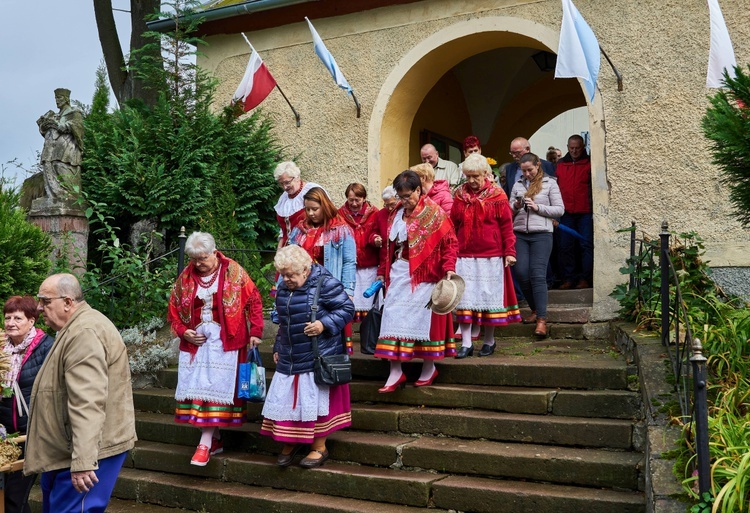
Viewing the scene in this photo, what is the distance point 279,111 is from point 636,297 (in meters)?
5.35

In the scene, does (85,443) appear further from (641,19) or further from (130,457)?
(641,19)

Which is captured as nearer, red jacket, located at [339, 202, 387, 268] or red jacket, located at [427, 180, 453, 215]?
red jacket, located at [427, 180, 453, 215]

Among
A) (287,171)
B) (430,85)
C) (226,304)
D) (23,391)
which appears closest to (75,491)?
(23,391)

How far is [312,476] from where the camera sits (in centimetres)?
548

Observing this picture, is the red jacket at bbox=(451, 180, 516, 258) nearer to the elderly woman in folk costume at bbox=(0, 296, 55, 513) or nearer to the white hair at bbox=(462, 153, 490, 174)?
the white hair at bbox=(462, 153, 490, 174)

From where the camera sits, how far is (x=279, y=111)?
415 inches

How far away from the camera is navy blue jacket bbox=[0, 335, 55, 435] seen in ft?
16.6

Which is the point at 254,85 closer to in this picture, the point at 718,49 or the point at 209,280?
the point at 209,280

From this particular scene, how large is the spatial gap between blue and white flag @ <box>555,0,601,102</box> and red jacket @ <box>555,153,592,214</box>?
4.23 feet

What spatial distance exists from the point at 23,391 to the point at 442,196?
138 inches

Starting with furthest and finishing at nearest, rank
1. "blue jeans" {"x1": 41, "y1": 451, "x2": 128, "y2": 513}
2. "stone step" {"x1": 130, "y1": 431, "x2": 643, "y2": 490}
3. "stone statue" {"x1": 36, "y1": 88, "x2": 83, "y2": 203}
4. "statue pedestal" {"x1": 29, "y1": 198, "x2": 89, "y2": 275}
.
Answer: "stone statue" {"x1": 36, "y1": 88, "x2": 83, "y2": 203} → "statue pedestal" {"x1": 29, "y1": 198, "x2": 89, "y2": 275} → "stone step" {"x1": 130, "y1": 431, "x2": 643, "y2": 490} → "blue jeans" {"x1": 41, "y1": 451, "x2": 128, "y2": 513}

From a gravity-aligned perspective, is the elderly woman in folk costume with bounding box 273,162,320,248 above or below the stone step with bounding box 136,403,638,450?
above

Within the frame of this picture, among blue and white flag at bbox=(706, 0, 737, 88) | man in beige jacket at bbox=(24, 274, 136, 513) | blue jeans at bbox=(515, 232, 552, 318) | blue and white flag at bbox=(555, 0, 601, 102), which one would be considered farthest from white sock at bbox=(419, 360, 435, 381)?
blue and white flag at bbox=(706, 0, 737, 88)

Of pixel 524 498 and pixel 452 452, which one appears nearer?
pixel 524 498
